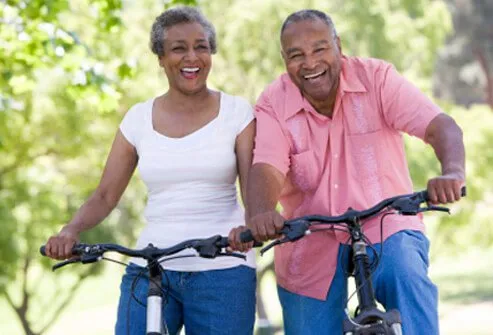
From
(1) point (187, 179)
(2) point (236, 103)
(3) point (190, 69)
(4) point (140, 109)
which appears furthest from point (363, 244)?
(4) point (140, 109)

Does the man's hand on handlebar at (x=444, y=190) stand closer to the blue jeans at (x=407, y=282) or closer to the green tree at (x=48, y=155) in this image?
the blue jeans at (x=407, y=282)

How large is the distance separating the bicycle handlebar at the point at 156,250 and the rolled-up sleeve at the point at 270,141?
0.46m

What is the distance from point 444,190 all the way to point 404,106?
0.69 m

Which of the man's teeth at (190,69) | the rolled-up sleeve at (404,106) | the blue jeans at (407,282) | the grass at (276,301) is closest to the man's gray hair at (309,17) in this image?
the rolled-up sleeve at (404,106)

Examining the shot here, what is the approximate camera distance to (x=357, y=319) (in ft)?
13.0

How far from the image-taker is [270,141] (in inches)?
183

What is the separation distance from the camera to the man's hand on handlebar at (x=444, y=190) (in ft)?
13.0

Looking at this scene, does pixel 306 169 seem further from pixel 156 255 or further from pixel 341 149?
pixel 156 255

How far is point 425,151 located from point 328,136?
16675 millimetres

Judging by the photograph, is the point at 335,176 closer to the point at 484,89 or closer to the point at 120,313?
the point at 120,313

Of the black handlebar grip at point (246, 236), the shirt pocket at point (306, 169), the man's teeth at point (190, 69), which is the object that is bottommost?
the black handlebar grip at point (246, 236)

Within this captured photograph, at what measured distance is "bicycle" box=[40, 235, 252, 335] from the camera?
4.19 m

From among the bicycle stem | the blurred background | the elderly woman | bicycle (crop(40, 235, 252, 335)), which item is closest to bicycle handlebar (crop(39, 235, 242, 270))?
bicycle (crop(40, 235, 252, 335))

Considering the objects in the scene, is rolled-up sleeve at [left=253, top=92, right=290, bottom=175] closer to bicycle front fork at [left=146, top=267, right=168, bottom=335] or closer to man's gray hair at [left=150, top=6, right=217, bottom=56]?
man's gray hair at [left=150, top=6, right=217, bottom=56]
